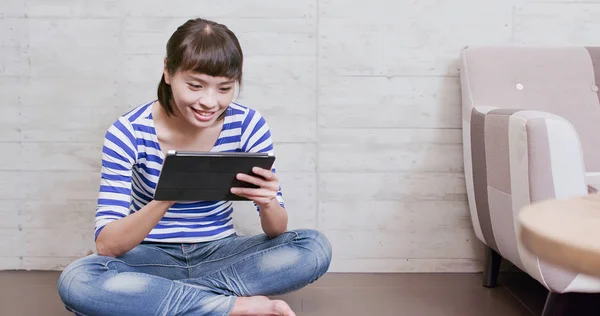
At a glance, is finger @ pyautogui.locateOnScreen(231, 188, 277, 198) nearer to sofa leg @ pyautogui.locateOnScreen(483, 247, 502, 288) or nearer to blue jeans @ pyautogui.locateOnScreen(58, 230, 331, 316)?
blue jeans @ pyautogui.locateOnScreen(58, 230, 331, 316)

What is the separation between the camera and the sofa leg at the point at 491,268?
1892mm

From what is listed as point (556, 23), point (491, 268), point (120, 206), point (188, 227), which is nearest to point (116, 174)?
point (120, 206)

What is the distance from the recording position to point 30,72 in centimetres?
199

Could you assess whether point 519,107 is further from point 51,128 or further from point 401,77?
point 51,128

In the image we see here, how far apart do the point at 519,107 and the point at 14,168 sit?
1646 millimetres

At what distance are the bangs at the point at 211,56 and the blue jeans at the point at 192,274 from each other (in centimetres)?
43

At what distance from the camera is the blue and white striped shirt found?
54.4 inches

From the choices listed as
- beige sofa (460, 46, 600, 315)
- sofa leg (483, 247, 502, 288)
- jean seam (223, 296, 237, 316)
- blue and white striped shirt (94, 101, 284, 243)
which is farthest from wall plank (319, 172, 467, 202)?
jean seam (223, 296, 237, 316)

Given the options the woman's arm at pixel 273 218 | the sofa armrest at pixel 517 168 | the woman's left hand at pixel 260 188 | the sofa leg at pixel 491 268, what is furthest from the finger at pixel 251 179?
the sofa leg at pixel 491 268

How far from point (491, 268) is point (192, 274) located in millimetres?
962

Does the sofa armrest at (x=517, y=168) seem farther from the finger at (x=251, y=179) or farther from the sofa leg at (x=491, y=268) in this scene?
the finger at (x=251, y=179)

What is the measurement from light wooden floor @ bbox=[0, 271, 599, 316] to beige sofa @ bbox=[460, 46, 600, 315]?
0.11 m

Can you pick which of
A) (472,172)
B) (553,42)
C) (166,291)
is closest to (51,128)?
(166,291)

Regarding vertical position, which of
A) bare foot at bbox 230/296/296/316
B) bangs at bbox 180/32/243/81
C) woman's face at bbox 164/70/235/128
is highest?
bangs at bbox 180/32/243/81
